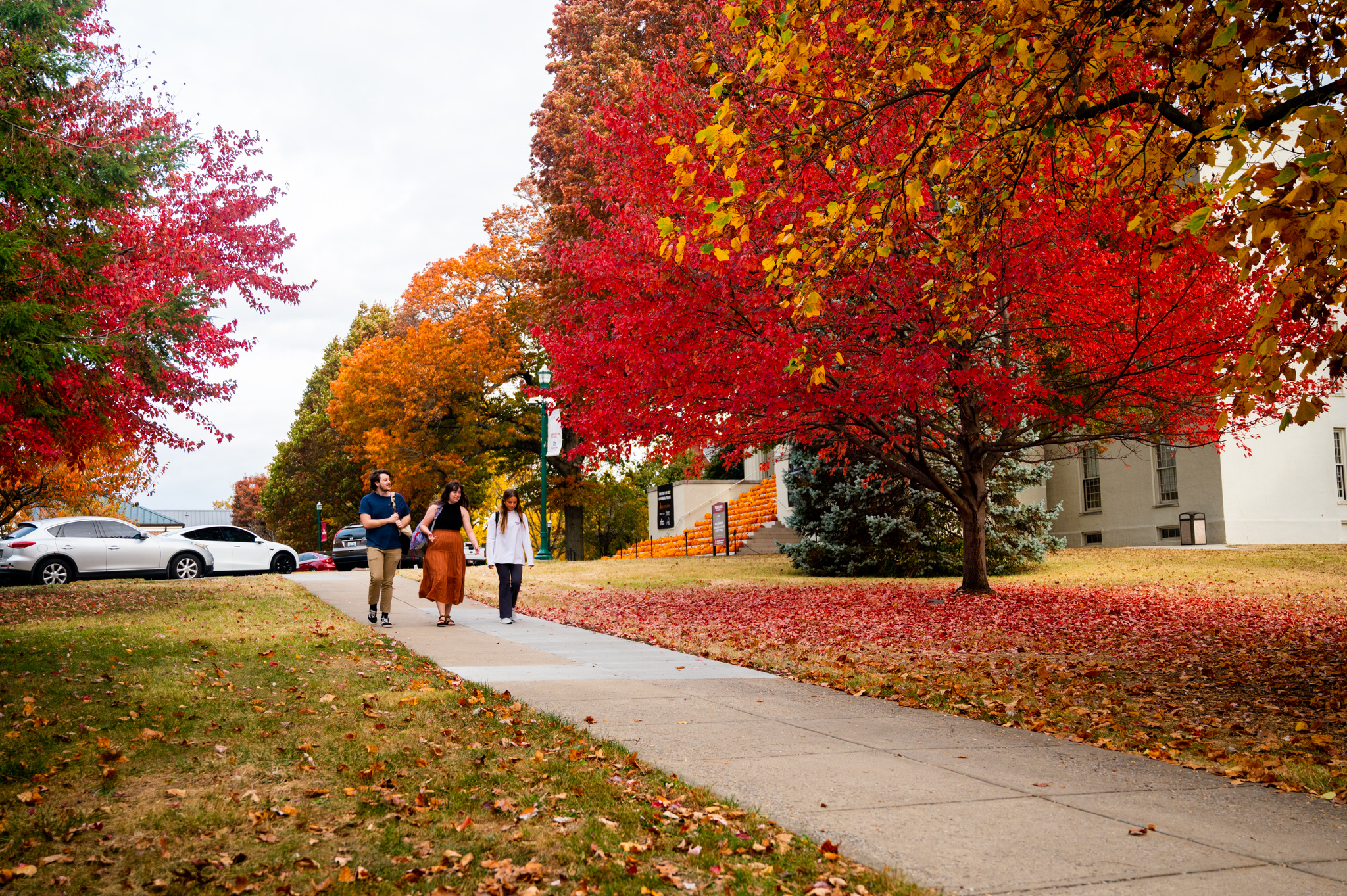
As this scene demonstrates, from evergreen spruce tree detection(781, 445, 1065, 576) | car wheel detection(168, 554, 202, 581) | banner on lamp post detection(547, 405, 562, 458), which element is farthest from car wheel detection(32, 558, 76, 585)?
evergreen spruce tree detection(781, 445, 1065, 576)

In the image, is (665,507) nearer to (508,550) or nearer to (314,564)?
(314,564)

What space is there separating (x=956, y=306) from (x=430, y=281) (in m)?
29.9

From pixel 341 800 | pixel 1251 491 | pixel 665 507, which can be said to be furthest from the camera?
pixel 665 507

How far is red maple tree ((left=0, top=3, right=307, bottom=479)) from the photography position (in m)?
10.3

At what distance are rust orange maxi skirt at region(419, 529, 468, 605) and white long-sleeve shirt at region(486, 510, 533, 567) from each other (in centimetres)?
45

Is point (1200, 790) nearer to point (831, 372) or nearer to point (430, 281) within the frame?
point (831, 372)

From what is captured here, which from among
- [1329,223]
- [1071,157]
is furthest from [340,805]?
[1071,157]

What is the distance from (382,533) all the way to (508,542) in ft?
5.26

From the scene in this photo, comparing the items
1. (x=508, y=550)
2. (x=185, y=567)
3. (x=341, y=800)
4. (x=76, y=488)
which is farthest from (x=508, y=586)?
(x=76, y=488)

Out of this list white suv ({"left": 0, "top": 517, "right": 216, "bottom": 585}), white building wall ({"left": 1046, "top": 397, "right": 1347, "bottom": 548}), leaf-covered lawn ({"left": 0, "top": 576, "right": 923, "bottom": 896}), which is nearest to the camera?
leaf-covered lawn ({"left": 0, "top": 576, "right": 923, "bottom": 896})

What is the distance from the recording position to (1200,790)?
17.0 ft

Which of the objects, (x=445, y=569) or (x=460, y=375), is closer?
(x=445, y=569)

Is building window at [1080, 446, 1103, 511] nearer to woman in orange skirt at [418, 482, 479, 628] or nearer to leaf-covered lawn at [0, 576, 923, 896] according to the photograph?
woman in orange skirt at [418, 482, 479, 628]

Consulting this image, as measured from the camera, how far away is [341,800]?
476 centimetres
